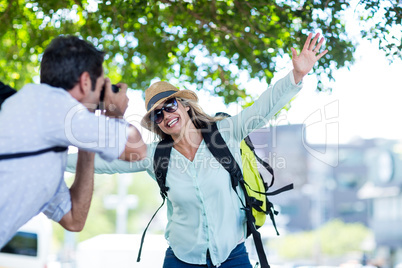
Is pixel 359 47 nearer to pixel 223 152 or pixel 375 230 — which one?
pixel 223 152

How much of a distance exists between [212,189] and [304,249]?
163ft

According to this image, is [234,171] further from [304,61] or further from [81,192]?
[81,192]

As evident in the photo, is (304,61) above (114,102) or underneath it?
above

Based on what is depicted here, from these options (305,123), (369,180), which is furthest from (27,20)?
(369,180)

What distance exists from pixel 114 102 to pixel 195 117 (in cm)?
136

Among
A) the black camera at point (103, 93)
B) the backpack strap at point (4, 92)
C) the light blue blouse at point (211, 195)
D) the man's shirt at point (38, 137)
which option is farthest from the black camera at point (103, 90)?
the light blue blouse at point (211, 195)

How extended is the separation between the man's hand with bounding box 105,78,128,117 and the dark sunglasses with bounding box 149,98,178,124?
1.27 meters

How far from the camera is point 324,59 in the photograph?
457 centimetres

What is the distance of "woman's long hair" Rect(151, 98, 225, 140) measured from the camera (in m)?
3.29

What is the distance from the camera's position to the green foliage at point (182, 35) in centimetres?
466

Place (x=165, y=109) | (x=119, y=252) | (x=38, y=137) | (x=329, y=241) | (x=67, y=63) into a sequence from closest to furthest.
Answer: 1. (x=38, y=137)
2. (x=67, y=63)
3. (x=165, y=109)
4. (x=119, y=252)
5. (x=329, y=241)

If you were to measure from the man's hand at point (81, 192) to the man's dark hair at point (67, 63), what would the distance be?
30cm

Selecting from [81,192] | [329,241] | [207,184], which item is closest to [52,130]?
[81,192]

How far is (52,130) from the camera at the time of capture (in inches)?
69.4
